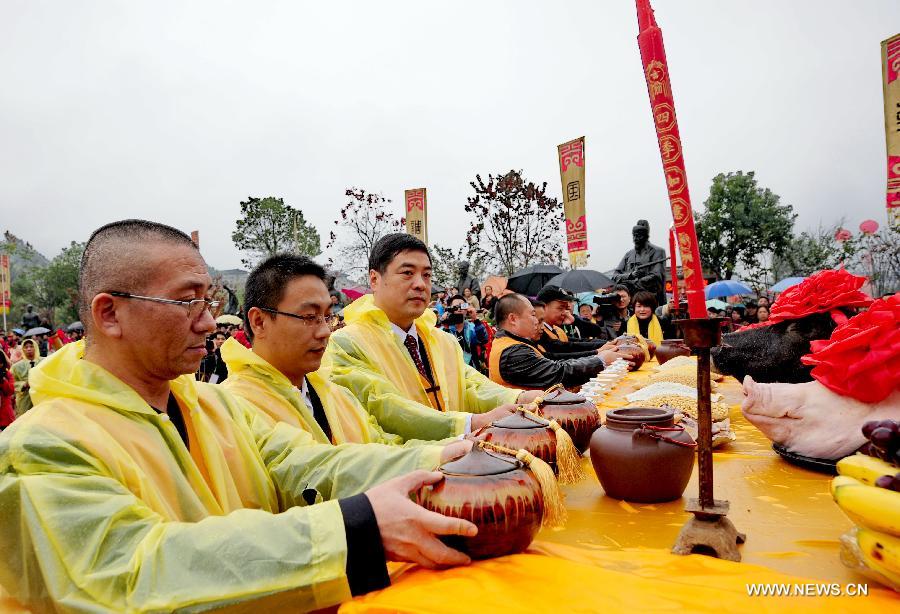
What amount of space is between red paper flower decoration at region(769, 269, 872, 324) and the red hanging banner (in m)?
1.66

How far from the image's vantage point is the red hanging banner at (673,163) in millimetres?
1441

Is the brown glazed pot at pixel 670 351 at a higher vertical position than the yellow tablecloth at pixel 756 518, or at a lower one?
higher

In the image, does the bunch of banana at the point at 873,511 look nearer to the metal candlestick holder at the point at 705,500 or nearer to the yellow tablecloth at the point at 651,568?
the yellow tablecloth at the point at 651,568

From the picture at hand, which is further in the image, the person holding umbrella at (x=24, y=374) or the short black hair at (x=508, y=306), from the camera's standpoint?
the person holding umbrella at (x=24, y=374)

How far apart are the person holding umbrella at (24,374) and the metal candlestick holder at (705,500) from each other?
713 cm

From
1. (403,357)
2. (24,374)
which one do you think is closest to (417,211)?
(24,374)

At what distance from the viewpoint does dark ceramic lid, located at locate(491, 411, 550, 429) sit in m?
2.13

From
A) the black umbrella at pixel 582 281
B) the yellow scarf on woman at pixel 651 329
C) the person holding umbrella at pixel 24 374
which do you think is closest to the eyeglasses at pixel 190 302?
the person holding umbrella at pixel 24 374

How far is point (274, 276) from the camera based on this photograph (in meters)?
2.44

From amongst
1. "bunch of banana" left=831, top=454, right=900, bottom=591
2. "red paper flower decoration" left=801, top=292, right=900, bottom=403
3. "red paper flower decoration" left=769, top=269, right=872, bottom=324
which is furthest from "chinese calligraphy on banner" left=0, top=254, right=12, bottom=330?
"bunch of banana" left=831, top=454, right=900, bottom=591

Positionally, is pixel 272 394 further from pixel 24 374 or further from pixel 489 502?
pixel 24 374

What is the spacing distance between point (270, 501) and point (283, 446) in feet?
0.61

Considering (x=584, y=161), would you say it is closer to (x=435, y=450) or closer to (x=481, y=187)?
(x=481, y=187)

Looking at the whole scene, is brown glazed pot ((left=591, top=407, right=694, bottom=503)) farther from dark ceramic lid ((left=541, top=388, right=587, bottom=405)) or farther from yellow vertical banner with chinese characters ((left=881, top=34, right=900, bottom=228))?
yellow vertical banner with chinese characters ((left=881, top=34, right=900, bottom=228))
